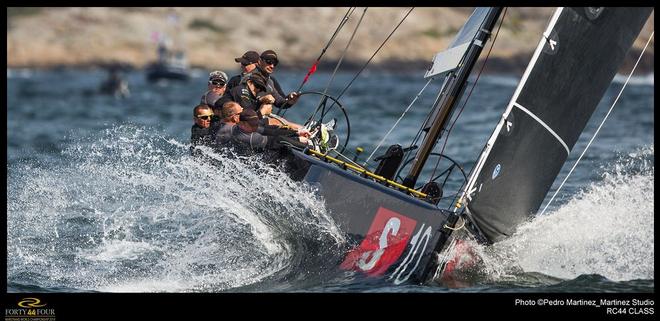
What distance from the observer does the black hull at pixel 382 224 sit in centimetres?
753

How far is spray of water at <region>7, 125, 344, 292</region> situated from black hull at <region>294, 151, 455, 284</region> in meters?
0.14

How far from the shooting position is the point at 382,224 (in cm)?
759

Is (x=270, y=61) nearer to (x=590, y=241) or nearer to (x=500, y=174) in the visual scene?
(x=500, y=174)

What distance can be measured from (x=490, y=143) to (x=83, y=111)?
68.3 feet

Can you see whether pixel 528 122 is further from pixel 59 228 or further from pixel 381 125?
pixel 381 125

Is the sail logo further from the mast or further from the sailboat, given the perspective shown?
the mast

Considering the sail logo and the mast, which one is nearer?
the sail logo

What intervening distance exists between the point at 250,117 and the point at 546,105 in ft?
6.43

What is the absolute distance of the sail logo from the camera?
7562 millimetres
